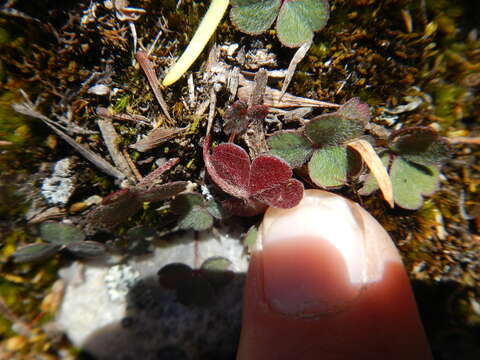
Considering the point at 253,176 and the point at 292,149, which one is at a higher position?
the point at 292,149

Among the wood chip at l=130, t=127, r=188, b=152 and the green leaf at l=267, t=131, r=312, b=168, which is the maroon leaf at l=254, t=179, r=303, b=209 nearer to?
the green leaf at l=267, t=131, r=312, b=168

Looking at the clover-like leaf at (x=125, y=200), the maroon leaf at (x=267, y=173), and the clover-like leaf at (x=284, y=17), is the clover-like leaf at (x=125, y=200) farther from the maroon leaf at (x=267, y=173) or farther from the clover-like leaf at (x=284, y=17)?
the clover-like leaf at (x=284, y=17)

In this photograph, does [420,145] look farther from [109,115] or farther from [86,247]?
[86,247]

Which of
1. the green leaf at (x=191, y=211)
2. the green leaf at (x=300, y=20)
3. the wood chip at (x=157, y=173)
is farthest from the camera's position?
the green leaf at (x=191, y=211)

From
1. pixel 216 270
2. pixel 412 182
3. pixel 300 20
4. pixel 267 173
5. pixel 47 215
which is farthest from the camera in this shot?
pixel 216 270

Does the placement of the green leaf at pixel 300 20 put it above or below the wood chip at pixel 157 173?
above

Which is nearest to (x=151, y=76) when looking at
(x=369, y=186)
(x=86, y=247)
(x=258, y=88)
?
(x=258, y=88)

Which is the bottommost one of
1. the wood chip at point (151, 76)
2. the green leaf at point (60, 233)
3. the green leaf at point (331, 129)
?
the green leaf at point (60, 233)

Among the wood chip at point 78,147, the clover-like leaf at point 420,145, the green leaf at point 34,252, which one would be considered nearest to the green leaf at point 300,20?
the clover-like leaf at point 420,145
